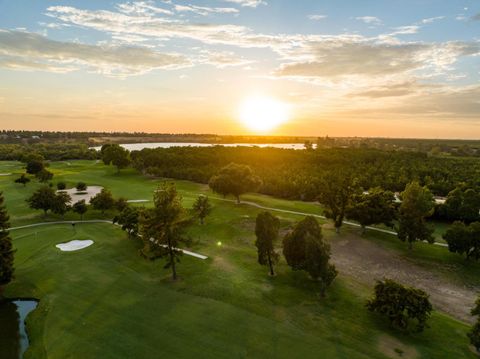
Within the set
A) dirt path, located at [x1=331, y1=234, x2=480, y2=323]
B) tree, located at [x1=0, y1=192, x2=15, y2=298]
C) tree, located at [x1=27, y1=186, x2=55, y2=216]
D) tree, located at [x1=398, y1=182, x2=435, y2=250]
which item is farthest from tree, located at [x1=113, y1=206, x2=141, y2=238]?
tree, located at [x1=398, y1=182, x2=435, y2=250]

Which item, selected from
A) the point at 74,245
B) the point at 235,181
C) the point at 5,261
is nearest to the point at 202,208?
the point at 235,181

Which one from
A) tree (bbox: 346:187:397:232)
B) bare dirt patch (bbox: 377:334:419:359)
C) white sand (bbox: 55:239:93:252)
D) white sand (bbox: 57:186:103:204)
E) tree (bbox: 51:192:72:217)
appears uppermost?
tree (bbox: 346:187:397:232)

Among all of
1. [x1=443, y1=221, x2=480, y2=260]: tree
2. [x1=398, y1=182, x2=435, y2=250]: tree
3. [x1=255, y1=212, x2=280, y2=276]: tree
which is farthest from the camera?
[x1=398, y1=182, x2=435, y2=250]: tree

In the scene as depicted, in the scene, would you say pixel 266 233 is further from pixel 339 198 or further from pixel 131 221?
pixel 131 221

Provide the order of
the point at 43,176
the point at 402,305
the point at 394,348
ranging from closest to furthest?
the point at 394,348 → the point at 402,305 → the point at 43,176

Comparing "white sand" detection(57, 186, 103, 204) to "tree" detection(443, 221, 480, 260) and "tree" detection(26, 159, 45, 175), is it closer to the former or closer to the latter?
"tree" detection(26, 159, 45, 175)
